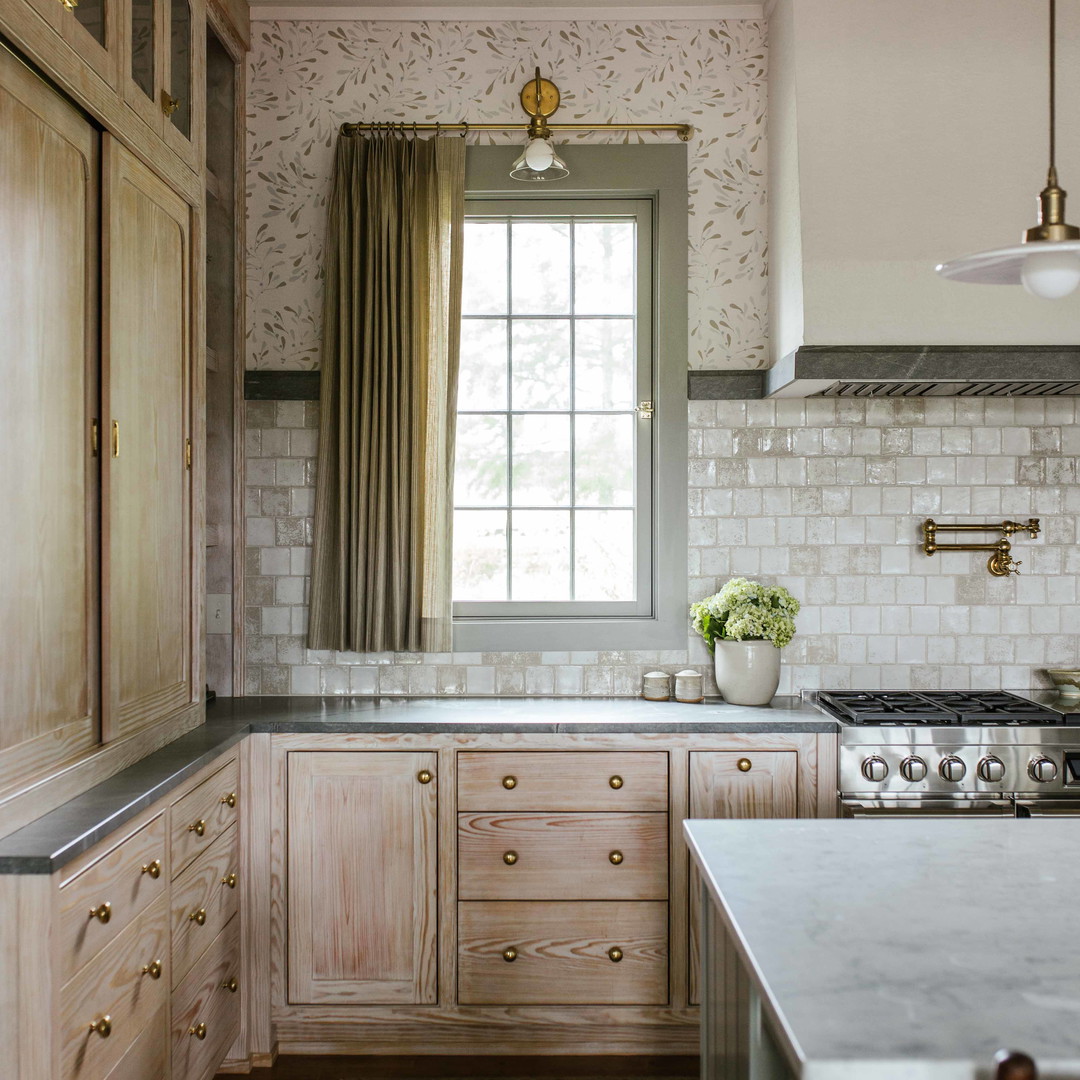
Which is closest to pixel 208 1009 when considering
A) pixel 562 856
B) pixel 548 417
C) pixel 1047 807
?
pixel 562 856

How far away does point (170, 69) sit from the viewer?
2.31 m

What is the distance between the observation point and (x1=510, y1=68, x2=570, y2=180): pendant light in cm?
278

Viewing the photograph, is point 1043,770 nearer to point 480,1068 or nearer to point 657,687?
point 657,687

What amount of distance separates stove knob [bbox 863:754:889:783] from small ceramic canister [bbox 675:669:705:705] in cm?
56

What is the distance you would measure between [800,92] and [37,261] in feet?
6.96

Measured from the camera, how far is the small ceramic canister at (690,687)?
2936 millimetres

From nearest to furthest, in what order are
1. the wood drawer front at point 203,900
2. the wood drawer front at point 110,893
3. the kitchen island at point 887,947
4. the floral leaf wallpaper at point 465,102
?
the kitchen island at point 887,947, the wood drawer front at point 110,893, the wood drawer front at point 203,900, the floral leaf wallpaper at point 465,102

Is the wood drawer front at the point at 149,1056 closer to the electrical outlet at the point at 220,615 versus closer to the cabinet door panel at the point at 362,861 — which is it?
the cabinet door panel at the point at 362,861

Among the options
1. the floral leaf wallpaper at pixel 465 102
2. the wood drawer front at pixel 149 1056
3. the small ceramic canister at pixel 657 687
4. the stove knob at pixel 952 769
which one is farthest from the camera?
the floral leaf wallpaper at pixel 465 102

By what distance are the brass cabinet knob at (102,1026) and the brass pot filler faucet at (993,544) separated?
2.70m

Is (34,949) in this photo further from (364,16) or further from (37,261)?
(364,16)

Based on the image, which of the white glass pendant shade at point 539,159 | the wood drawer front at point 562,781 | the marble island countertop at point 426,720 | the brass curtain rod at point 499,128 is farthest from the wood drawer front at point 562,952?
the brass curtain rod at point 499,128

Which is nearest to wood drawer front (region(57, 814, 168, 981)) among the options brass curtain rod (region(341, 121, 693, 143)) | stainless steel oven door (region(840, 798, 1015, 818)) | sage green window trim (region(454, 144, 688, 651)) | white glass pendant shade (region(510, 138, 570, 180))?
sage green window trim (region(454, 144, 688, 651))

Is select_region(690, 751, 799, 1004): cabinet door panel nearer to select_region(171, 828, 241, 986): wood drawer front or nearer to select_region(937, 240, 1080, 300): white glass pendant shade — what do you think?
select_region(171, 828, 241, 986): wood drawer front
